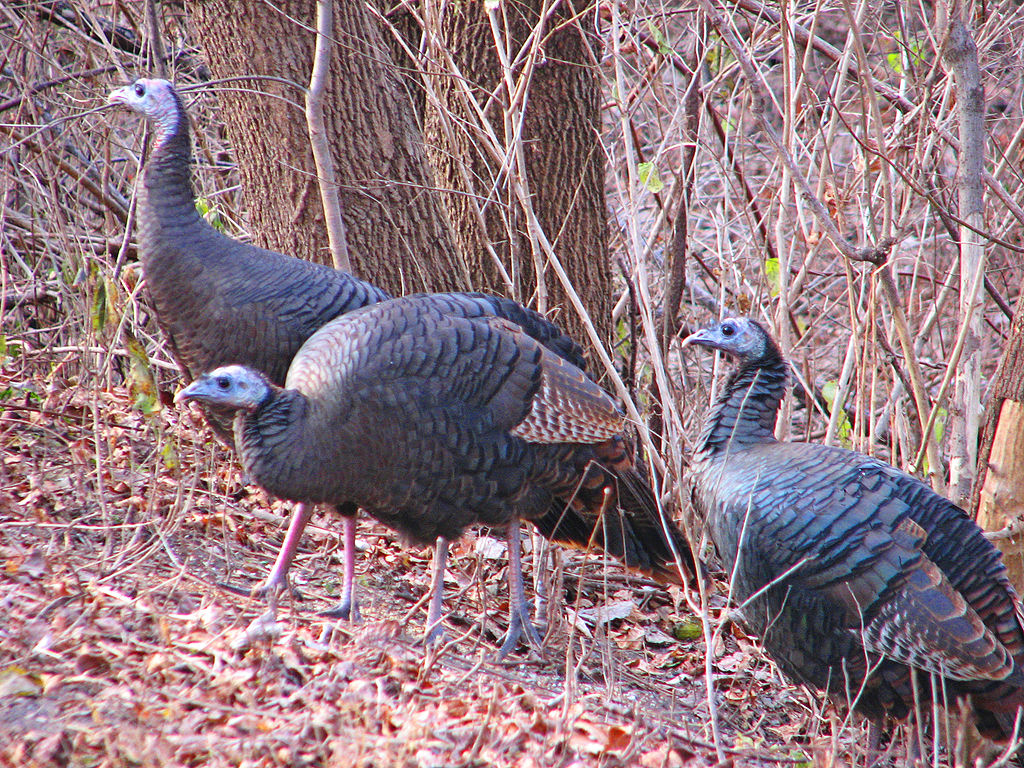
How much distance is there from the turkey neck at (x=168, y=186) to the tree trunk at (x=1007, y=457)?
343 centimetres

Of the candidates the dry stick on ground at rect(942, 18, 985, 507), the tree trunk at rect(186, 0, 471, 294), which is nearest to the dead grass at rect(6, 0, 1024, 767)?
the dry stick on ground at rect(942, 18, 985, 507)

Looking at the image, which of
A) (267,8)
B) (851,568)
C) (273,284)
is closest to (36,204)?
(267,8)

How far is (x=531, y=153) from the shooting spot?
17.1 feet

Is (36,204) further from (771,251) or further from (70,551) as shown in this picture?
(771,251)

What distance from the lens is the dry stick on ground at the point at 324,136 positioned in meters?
4.23

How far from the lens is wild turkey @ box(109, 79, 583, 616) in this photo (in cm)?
395

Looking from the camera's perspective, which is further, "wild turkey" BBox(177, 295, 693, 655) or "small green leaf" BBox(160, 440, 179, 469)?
"small green leaf" BBox(160, 440, 179, 469)

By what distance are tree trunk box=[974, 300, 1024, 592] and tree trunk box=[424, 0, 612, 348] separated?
6.54 feet

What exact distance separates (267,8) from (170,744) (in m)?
3.19

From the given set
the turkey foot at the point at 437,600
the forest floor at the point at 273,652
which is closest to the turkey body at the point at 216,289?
the forest floor at the point at 273,652

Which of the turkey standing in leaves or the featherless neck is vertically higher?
the featherless neck

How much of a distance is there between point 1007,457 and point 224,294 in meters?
3.31

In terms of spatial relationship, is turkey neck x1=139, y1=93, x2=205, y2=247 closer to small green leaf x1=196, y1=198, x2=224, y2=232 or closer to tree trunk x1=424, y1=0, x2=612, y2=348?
small green leaf x1=196, y1=198, x2=224, y2=232

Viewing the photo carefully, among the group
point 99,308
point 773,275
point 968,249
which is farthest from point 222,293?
point 968,249
